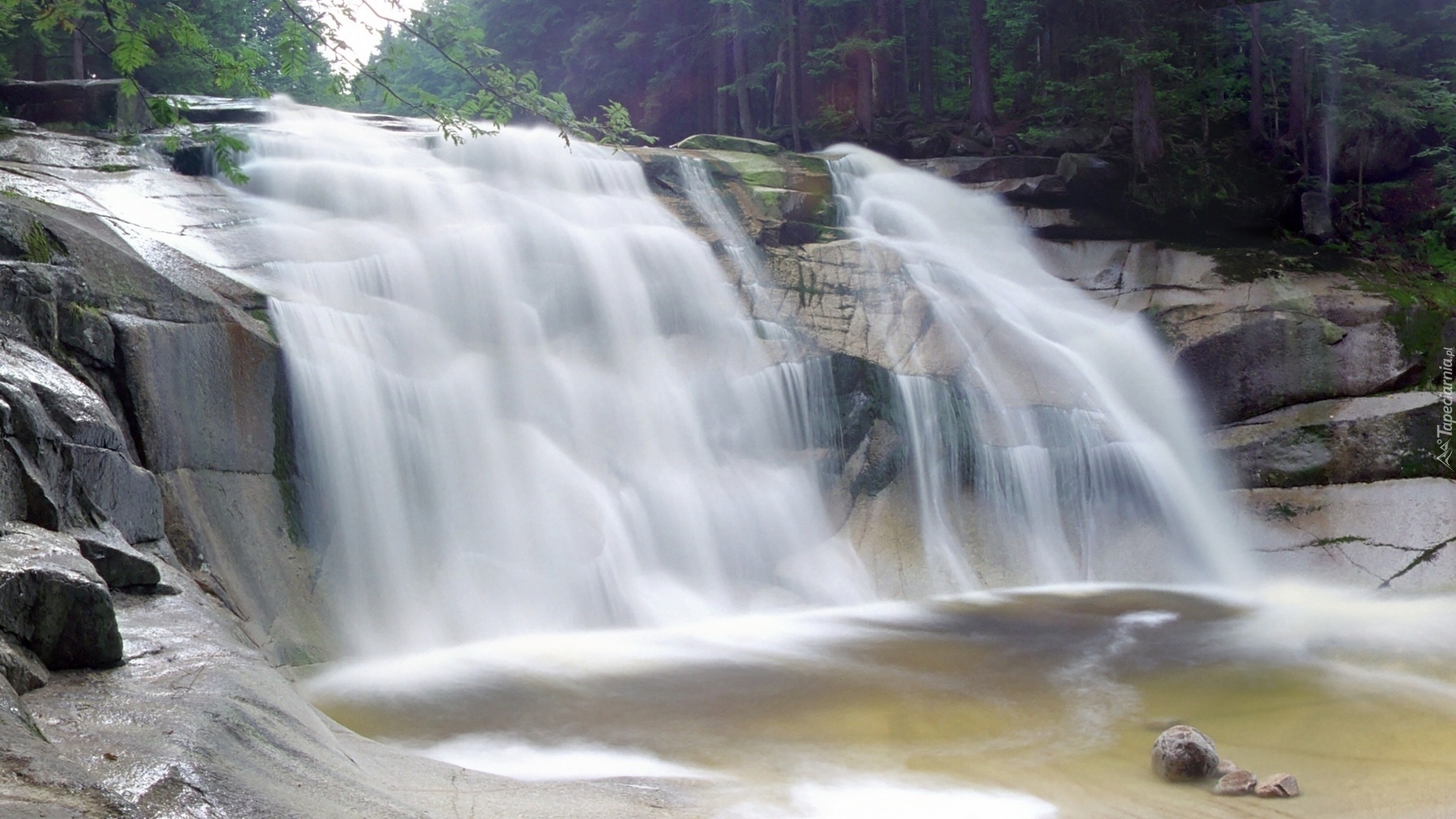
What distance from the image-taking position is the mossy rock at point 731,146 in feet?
54.7

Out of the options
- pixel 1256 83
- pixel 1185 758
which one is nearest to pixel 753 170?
pixel 1256 83

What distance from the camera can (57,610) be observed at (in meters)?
4.00

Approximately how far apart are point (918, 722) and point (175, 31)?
5.31 m

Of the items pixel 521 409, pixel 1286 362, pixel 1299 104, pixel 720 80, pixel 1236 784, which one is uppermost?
pixel 720 80

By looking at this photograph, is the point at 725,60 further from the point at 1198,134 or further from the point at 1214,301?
the point at 1214,301

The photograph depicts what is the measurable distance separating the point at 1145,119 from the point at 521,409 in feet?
37.8

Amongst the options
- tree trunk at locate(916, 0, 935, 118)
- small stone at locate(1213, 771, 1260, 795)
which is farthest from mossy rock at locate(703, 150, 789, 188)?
tree trunk at locate(916, 0, 935, 118)

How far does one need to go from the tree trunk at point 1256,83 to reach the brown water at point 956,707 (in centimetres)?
1129

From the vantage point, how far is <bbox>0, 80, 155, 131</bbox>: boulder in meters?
14.5

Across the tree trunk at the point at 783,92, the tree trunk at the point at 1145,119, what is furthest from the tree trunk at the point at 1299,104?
the tree trunk at the point at 783,92

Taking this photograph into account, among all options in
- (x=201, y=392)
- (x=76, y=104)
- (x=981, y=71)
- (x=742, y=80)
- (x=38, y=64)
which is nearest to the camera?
(x=201, y=392)

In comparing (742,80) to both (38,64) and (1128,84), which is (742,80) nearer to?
(1128,84)

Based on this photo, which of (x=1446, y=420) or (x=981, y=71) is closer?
(x=1446, y=420)

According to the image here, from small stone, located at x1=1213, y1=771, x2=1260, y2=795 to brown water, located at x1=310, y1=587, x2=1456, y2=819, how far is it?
6 centimetres
